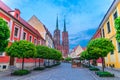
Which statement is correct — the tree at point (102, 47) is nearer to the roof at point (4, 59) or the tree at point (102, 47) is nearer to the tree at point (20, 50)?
the tree at point (20, 50)

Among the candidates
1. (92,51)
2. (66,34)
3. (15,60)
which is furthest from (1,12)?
(66,34)

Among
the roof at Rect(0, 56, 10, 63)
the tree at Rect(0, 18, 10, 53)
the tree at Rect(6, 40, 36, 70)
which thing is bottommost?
the roof at Rect(0, 56, 10, 63)

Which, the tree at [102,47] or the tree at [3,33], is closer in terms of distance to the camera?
the tree at [3,33]

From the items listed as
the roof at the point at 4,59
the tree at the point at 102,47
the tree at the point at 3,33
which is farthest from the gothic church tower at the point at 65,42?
the tree at the point at 3,33

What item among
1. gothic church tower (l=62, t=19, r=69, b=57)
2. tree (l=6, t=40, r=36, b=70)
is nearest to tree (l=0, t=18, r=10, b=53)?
tree (l=6, t=40, r=36, b=70)

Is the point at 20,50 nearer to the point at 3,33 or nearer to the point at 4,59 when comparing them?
the point at 3,33

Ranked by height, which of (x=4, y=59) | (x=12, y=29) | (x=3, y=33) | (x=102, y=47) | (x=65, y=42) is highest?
(x=65, y=42)

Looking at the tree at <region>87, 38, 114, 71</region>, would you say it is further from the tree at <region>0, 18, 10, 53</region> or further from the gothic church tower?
the gothic church tower

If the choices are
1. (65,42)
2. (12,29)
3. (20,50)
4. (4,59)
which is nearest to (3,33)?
(20,50)

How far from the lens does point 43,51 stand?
24641mm

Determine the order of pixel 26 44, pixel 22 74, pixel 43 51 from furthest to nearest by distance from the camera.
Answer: pixel 43 51
pixel 26 44
pixel 22 74

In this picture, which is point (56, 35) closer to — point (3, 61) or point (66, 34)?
point (66, 34)

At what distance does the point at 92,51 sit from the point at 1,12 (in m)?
13.6

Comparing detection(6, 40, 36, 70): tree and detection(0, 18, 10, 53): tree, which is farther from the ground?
detection(0, 18, 10, 53): tree
